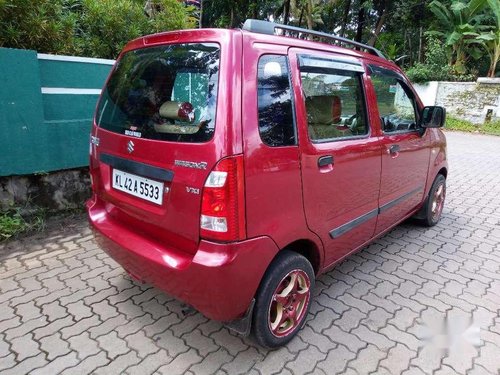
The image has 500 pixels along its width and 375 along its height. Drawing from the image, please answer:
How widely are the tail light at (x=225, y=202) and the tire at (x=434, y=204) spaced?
10.1 ft

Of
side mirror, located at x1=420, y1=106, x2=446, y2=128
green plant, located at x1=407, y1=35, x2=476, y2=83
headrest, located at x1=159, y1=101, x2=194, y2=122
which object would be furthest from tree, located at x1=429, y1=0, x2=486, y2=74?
headrest, located at x1=159, y1=101, x2=194, y2=122

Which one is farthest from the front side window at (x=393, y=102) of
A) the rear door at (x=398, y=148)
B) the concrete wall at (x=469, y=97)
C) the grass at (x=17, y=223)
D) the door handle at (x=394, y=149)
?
the concrete wall at (x=469, y=97)

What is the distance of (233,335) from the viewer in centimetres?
241

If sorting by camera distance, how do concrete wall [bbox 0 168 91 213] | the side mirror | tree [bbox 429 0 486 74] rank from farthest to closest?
tree [bbox 429 0 486 74], concrete wall [bbox 0 168 91 213], the side mirror

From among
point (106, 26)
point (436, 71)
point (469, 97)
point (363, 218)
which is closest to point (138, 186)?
point (363, 218)

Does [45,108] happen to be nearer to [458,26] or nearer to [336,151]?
[336,151]

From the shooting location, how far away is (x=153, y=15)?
5305 mm

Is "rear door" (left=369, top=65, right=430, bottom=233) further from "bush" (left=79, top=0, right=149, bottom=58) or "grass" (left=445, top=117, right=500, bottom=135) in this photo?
"grass" (left=445, top=117, right=500, bottom=135)

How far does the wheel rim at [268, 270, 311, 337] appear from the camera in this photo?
2.23 metres

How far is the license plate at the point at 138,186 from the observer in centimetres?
204

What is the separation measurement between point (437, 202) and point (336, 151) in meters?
2.68

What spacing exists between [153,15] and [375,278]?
15.3 feet

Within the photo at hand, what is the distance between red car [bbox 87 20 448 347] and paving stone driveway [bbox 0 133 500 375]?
35 centimetres

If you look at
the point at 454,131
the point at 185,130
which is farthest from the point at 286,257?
the point at 454,131
